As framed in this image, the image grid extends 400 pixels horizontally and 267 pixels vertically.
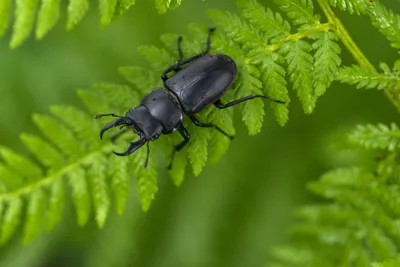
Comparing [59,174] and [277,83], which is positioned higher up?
[59,174]

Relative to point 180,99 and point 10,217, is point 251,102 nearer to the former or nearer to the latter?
point 180,99

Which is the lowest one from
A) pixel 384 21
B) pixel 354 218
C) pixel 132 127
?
pixel 354 218

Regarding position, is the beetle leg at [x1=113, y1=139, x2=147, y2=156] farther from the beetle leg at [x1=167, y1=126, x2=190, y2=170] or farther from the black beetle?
the beetle leg at [x1=167, y1=126, x2=190, y2=170]

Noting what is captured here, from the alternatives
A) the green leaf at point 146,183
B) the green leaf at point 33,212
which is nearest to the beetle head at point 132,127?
the green leaf at point 146,183

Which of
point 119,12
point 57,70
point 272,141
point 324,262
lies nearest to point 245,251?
point 272,141

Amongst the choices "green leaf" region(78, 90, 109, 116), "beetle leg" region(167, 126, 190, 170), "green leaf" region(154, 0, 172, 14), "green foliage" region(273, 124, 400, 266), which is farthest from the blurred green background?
"green leaf" region(154, 0, 172, 14)

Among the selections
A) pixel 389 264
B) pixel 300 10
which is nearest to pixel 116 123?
pixel 300 10
